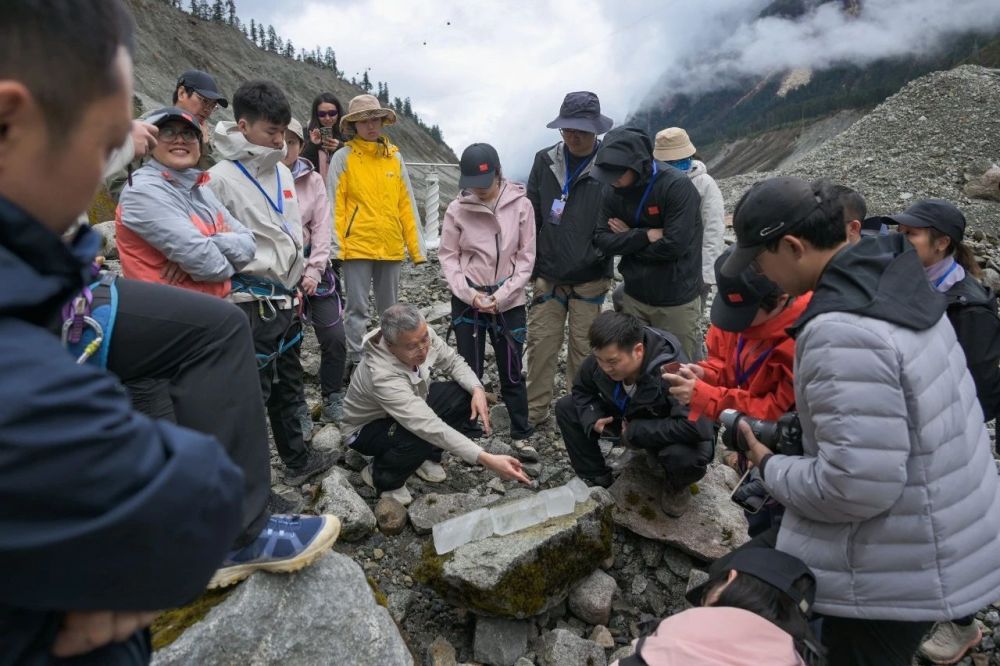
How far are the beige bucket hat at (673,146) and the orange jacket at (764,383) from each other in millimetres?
3456

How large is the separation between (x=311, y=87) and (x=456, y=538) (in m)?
90.5

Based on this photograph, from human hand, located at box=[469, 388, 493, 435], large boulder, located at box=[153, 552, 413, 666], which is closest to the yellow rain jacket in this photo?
human hand, located at box=[469, 388, 493, 435]

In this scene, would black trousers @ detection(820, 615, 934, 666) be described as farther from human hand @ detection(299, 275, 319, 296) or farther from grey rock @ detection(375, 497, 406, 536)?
human hand @ detection(299, 275, 319, 296)

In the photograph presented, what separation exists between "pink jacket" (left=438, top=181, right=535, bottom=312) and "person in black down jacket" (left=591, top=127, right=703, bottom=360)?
27.1 inches

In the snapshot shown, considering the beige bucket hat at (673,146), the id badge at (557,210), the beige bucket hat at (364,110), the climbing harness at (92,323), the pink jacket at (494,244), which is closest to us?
the climbing harness at (92,323)

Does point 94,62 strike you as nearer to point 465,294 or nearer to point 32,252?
point 32,252

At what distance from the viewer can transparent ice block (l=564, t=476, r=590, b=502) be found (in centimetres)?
421

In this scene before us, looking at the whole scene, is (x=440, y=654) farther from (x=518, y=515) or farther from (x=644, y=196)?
(x=644, y=196)

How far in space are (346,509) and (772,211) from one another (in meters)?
3.25

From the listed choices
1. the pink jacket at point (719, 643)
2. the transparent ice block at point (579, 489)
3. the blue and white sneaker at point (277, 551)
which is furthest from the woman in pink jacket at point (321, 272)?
the pink jacket at point (719, 643)

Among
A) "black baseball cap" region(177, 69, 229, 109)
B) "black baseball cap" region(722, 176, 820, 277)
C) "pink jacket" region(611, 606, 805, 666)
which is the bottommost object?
"pink jacket" region(611, 606, 805, 666)

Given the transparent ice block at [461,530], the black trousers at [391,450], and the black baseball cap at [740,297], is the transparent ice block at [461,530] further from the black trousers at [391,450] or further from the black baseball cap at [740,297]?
the black baseball cap at [740,297]

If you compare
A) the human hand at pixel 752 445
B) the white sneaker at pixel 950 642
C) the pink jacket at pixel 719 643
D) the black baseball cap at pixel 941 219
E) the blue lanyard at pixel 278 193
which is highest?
the blue lanyard at pixel 278 193

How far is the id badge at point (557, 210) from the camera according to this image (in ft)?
18.7
